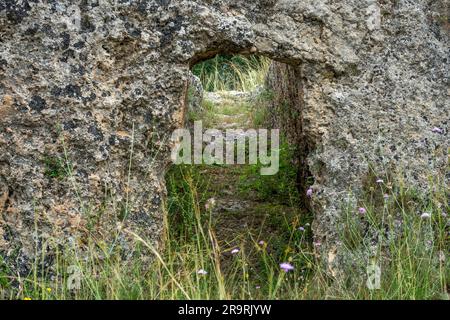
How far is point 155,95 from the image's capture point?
4.20m

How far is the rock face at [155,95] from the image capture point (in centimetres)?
411

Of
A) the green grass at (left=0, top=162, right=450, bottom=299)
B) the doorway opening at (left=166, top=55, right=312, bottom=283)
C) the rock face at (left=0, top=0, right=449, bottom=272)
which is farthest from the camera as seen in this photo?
the doorway opening at (left=166, top=55, right=312, bottom=283)

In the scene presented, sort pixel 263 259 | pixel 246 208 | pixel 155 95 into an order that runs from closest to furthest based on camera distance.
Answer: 1. pixel 155 95
2. pixel 263 259
3. pixel 246 208

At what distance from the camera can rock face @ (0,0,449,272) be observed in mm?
4105

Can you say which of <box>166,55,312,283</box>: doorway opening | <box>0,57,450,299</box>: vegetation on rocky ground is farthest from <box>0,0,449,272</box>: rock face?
<box>166,55,312,283</box>: doorway opening

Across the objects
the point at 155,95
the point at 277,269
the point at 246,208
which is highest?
the point at 155,95

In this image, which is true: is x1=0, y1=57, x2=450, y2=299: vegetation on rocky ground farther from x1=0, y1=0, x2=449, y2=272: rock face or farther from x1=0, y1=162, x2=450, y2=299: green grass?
x1=0, y1=0, x2=449, y2=272: rock face

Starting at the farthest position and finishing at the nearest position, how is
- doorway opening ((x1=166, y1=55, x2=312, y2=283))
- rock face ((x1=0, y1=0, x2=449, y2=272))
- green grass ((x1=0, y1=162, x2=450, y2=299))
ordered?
1. doorway opening ((x1=166, y1=55, x2=312, y2=283))
2. rock face ((x1=0, y1=0, x2=449, y2=272))
3. green grass ((x1=0, y1=162, x2=450, y2=299))

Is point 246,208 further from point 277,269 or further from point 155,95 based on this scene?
point 155,95

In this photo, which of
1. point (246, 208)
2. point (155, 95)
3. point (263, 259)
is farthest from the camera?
point (246, 208)

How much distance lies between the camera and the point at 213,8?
4.23m

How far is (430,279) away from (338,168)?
0.80m

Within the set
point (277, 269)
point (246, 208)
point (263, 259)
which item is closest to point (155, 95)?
point (263, 259)
